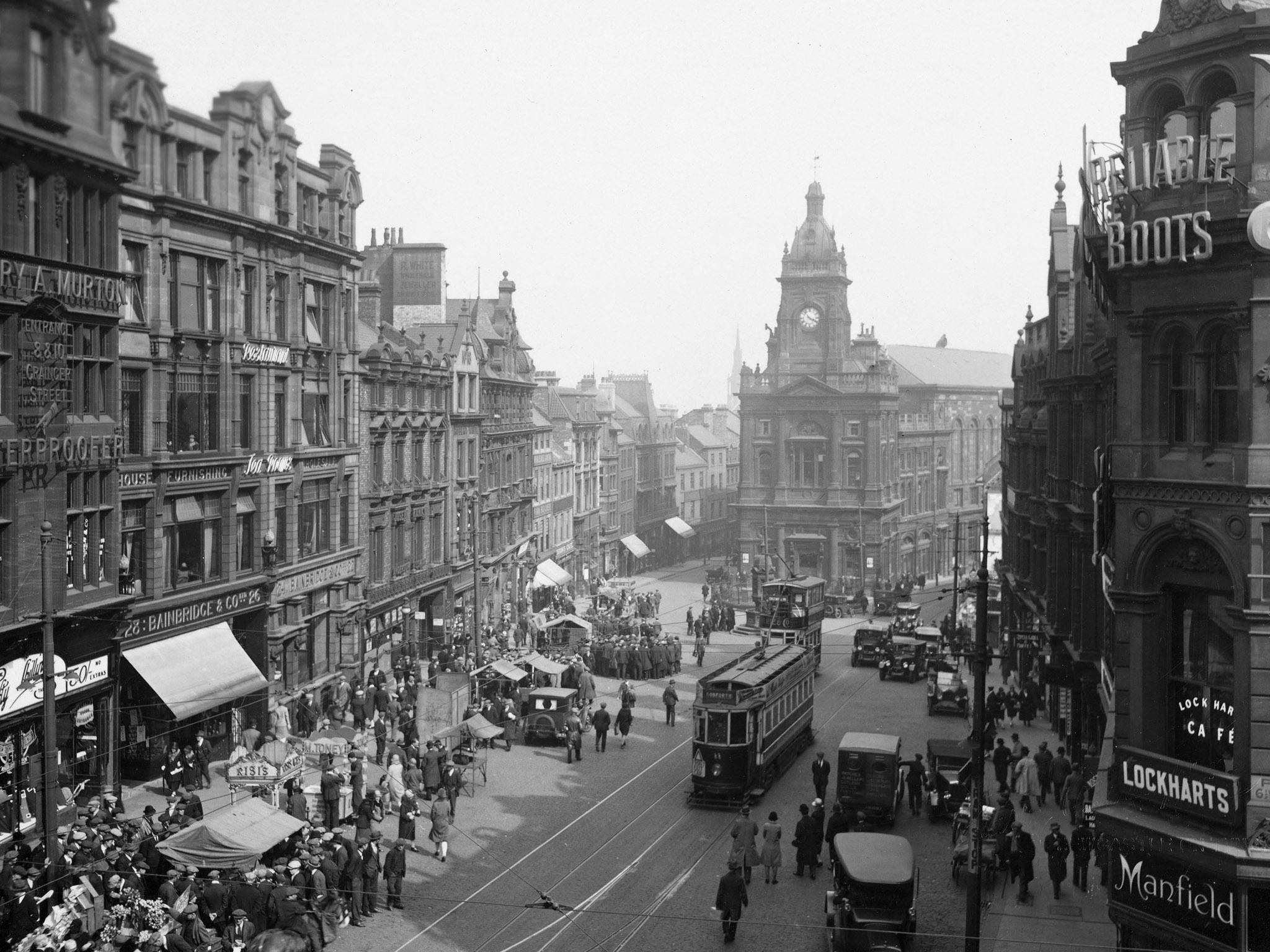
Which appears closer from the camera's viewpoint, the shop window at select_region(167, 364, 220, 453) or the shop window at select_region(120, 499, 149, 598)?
the shop window at select_region(120, 499, 149, 598)

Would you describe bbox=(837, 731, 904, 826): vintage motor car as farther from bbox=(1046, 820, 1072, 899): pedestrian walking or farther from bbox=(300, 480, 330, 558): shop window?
bbox=(300, 480, 330, 558): shop window

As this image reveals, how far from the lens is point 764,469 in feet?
311

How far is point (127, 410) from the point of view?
3017 cm

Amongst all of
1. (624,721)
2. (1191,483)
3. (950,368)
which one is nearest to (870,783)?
(624,721)

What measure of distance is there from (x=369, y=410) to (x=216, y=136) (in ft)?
140

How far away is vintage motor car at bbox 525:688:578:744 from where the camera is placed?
39594 mm

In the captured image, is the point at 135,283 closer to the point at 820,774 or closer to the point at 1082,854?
the point at 820,774

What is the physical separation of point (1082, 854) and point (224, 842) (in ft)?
58.4

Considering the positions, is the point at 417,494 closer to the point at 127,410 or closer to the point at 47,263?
the point at 127,410

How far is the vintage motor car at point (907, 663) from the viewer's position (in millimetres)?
Result: 54969

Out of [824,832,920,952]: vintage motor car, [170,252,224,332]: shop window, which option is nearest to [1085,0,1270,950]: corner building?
[824,832,920,952]: vintage motor car

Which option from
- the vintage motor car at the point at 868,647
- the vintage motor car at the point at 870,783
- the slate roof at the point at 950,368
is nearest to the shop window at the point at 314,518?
the vintage motor car at the point at 870,783

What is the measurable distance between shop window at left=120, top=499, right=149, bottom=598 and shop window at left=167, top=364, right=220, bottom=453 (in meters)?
1.88

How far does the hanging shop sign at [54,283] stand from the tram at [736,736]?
2404cm
